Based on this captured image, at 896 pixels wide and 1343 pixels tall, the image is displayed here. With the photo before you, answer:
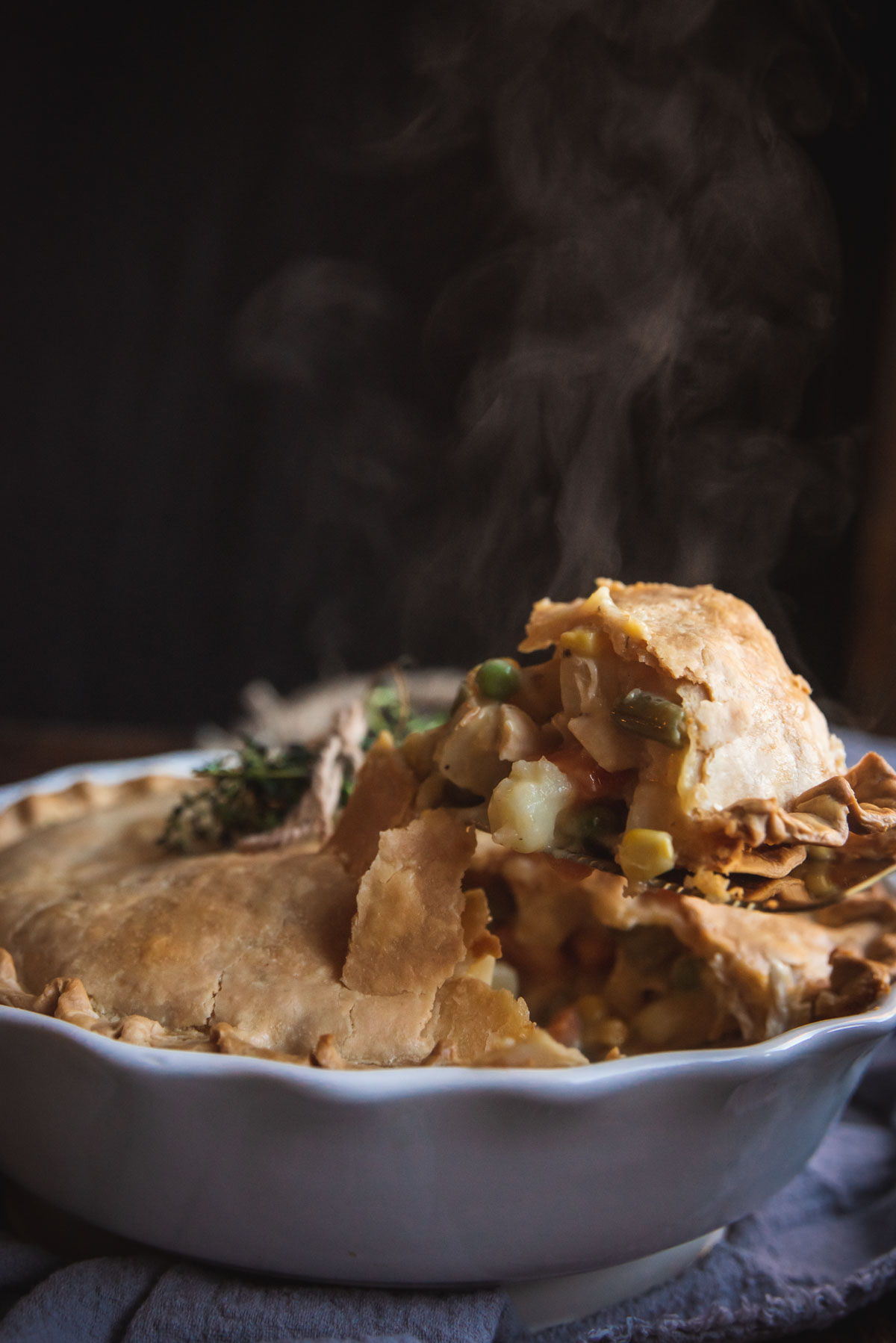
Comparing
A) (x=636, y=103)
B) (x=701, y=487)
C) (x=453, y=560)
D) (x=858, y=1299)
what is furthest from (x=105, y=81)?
(x=858, y=1299)

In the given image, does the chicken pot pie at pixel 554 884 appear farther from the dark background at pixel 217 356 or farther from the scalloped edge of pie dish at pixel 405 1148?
the dark background at pixel 217 356

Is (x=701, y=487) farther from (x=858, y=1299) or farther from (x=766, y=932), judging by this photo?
(x=858, y=1299)

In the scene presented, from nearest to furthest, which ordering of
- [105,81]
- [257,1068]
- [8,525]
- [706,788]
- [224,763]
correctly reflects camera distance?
[257,1068], [706,788], [224,763], [105,81], [8,525]

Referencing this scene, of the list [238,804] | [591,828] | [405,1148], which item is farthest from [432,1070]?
[238,804]

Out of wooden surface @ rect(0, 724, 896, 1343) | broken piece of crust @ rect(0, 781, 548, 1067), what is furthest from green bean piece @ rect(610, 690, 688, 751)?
wooden surface @ rect(0, 724, 896, 1343)

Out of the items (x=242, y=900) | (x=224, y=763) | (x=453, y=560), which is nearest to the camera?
(x=242, y=900)

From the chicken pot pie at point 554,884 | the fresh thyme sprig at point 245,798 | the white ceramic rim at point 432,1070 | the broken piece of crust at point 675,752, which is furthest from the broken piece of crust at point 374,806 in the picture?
the white ceramic rim at point 432,1070

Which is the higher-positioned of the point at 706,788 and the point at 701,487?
the point at 701,487

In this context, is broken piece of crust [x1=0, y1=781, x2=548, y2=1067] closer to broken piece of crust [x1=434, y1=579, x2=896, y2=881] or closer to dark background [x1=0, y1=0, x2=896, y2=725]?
broken piece of crust [x1=434, y1=579, x2=896, y2=881]
